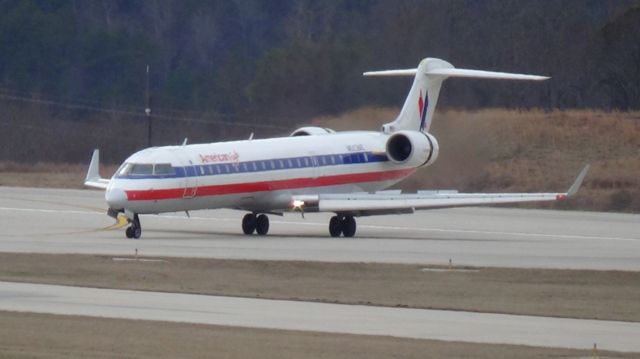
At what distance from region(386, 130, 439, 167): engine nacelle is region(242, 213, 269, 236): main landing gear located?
405cm

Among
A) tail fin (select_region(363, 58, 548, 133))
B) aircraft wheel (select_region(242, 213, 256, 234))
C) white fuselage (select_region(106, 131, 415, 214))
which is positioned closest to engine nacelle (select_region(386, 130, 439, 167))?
white fuselage (select_region(106, 131, 415, 214))

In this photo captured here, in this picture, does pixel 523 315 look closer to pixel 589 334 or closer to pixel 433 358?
pixel 589 334

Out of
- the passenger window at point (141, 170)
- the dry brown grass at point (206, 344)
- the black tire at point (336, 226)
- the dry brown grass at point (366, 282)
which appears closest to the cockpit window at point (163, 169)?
the passenger window at point (141, 170)

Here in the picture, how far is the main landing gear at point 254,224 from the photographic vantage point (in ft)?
125

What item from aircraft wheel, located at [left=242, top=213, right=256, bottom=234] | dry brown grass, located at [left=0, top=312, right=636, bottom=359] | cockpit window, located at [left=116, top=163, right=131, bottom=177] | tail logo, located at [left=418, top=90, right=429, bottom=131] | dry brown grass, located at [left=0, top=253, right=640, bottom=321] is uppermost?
tail logo, located at [left=418, top=90, right=429, bottom=131]

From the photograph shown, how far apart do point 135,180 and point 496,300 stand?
14.5 m

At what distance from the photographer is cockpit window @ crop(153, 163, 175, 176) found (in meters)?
35.2

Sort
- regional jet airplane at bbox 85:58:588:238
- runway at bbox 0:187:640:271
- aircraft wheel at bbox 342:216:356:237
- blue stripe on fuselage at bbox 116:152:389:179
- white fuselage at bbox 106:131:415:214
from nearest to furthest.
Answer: runway at bbox 0:187:640:271 < white fuselage at bbox 106:131:415:214 < regional jet airplane at bbox 85:58:588:238 < blue stripe on fuselage at bbox 116:152:389:179 < aircraft wheel at bbox 342:216:356:237

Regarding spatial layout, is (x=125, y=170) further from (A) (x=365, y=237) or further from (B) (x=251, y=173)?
(A) (x=365, y=237)

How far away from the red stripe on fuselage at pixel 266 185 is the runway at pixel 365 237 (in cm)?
106

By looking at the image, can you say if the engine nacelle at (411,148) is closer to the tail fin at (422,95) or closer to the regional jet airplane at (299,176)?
the regional jet airplane at (299,176)

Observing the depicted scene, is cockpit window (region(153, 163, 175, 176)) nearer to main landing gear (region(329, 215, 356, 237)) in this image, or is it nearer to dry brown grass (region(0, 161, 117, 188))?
main landing gear (region(329, 215, 356, 237))

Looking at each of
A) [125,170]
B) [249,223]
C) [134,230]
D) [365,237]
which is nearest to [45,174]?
[249,223]

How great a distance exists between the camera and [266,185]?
37.2 meters
